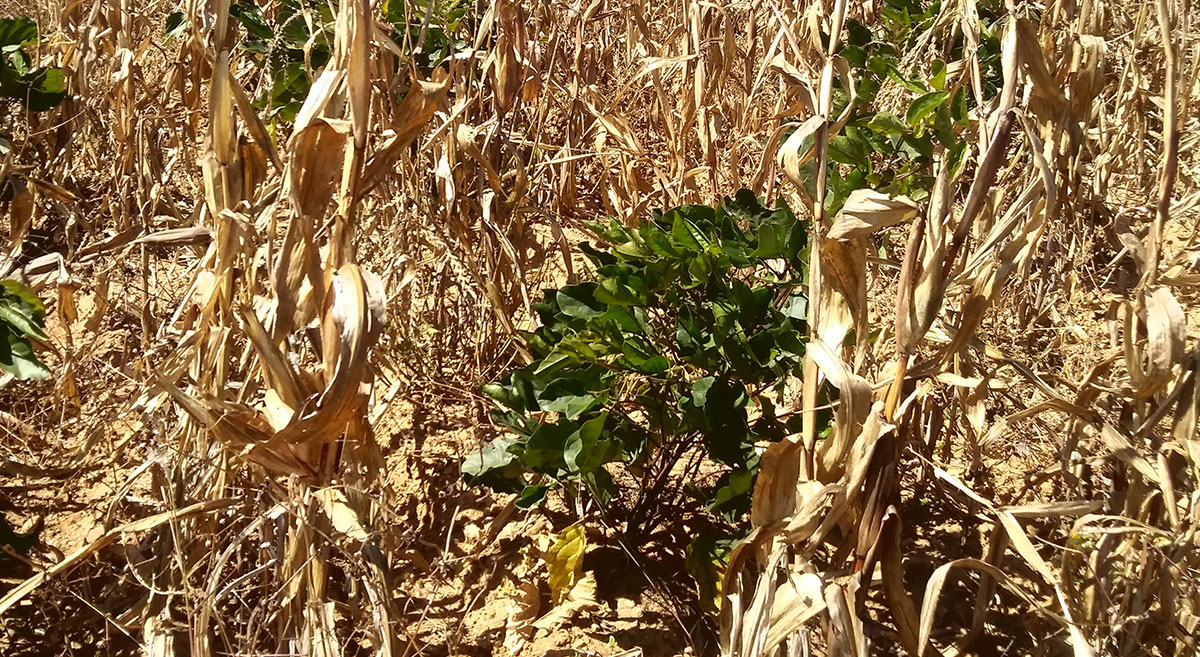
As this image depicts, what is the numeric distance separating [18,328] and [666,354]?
77cm

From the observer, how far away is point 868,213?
0.95 metres

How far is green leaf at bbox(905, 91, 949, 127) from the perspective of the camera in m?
1.42

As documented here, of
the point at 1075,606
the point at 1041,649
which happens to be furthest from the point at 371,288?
the point at 1041,649

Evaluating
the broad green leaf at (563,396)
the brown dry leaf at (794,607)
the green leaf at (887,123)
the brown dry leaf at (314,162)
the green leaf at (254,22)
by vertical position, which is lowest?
the brown dry leaf at (794,607)

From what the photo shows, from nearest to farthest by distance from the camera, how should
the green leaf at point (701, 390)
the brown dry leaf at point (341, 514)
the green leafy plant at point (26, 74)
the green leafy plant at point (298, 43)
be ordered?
the brown dry leaf at point (341, 514) → the green leaf at point (701, 390) → the green leafy plant at point (26, 74) → the green leafy plant at point (298, 43)

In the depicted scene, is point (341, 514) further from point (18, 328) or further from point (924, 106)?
point (924, 106)

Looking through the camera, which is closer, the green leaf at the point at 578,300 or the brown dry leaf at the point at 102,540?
the brown dry leaf at the point at 102,540

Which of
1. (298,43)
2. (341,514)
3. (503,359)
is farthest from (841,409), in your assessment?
(298,43)

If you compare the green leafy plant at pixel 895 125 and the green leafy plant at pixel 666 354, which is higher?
the green leafy plant at pixel 895 125

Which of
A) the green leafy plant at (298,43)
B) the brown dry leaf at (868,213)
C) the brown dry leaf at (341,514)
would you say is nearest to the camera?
the brown dry leaf at (868,213)

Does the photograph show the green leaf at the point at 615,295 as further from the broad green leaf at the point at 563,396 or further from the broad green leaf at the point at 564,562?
the broad green leaf at the point at 564,562

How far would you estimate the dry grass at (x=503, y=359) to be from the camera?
101 cm

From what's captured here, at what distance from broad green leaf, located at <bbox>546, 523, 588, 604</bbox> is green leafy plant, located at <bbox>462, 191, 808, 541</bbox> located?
81 mm

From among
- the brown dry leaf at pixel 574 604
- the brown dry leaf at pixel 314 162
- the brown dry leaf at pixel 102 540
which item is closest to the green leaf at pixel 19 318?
the brown dry leaf at pixel 102 540
